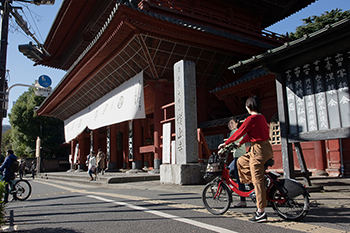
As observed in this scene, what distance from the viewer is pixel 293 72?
5898 mm

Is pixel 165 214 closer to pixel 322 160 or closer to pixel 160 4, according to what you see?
pixel 322 160

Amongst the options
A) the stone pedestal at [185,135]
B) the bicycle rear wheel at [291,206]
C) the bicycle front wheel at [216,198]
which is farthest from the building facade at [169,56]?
the bicycle rear wheel at [291,206]

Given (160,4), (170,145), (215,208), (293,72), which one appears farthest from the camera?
(160,4)

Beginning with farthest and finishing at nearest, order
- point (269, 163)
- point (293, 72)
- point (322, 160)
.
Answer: point (322, 160)
point (293, 72)
point (269, 163)

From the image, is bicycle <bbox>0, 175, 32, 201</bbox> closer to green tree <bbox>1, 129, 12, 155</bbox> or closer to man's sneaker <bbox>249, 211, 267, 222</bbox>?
man's sneaker <bbox>249, 211, 267, 222</bbox>

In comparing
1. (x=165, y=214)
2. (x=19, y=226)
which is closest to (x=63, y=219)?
(x=19, y=226)

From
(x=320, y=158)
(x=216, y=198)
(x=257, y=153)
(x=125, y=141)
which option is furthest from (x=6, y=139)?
(x=257, y=153)

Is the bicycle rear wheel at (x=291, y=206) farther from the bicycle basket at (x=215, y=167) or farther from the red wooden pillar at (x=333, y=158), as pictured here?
the red wooden pillar at (x=333, y=158)

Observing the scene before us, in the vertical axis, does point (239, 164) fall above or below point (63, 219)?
above

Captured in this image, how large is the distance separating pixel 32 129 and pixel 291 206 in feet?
117

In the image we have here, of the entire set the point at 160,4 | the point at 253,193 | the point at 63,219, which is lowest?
the point at 63,219

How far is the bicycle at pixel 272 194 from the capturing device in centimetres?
377

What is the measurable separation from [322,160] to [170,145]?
5547 mm

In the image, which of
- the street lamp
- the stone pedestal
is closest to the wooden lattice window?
the stone pedestal
